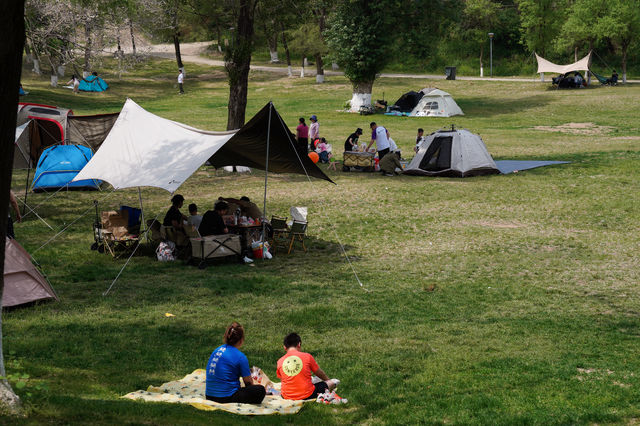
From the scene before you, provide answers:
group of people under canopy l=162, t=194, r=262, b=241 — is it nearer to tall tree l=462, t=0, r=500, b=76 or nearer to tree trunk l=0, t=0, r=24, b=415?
tree trunk l=0, t=0, r=24, b=415

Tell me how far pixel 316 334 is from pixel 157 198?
1074 centimetres

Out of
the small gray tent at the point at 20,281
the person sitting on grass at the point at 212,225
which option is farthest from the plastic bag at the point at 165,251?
the small gray tent at the point at 20,281

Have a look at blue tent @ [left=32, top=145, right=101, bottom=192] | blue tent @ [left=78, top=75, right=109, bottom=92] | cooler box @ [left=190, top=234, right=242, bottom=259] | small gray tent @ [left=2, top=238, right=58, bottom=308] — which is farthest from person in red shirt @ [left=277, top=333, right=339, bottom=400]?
blue tent @ [left=78, top=75, right=109, bottom=92]

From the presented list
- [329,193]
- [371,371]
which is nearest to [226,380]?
[371,371]

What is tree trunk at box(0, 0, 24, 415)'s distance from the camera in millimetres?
5598

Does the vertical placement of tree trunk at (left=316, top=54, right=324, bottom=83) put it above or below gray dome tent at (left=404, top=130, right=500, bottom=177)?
above

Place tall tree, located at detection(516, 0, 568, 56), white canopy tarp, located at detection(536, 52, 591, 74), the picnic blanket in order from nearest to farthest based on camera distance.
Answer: the picnic blanket
white canopy tarp, located at detection(536, 52, 591, 74)
tall tree, located at detection(516, 0, 568, 56)

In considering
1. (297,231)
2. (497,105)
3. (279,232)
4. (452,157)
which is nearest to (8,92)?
(297,231)

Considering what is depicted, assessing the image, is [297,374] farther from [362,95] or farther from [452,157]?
[362,95]

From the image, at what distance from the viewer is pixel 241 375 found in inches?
286

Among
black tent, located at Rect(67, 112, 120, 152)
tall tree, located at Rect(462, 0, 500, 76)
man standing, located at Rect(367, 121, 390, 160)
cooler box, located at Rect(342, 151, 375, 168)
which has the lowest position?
cooler box, located at Rect(342, 151, 375, 168)

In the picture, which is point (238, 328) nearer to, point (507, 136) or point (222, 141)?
point (222, 141)

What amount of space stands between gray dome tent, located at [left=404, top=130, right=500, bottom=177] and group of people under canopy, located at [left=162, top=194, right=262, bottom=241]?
894cm

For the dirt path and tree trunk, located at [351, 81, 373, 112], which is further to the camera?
the dirt path
